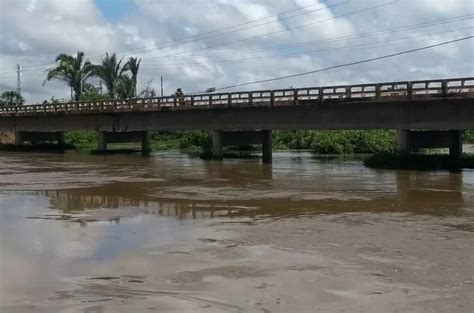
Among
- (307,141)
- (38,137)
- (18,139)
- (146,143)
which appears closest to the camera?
(146,143)

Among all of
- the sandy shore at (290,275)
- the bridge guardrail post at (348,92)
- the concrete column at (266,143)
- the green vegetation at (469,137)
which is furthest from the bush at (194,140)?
the sandy shore at (290,275)

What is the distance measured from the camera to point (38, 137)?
6675cm

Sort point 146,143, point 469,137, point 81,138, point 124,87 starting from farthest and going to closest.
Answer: point 469,137
point 124,87
point 81,138
point 146,143

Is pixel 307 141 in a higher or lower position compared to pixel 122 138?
lower

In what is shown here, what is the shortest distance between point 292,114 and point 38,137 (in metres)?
36.7

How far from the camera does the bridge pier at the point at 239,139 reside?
44500 millimetres

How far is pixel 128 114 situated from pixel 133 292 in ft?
147

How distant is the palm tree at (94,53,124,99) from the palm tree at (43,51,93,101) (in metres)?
1.57

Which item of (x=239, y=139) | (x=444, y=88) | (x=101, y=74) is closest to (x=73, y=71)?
(x=101, y=74)

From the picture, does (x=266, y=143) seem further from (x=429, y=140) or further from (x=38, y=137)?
(x=38, y=137)

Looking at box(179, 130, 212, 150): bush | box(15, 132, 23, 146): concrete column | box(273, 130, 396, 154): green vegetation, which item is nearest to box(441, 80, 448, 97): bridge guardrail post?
box(273, 130, 396, 154): green vegetation

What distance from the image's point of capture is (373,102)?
36.1 metres

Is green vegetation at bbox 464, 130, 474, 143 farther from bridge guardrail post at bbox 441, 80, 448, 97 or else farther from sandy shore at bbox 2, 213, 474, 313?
sandy shore at bbox 2, 213, 474, 313

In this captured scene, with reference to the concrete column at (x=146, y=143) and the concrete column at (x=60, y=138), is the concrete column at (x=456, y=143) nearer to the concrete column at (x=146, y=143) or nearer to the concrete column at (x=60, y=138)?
the concrete column at (x=146, y=143)
